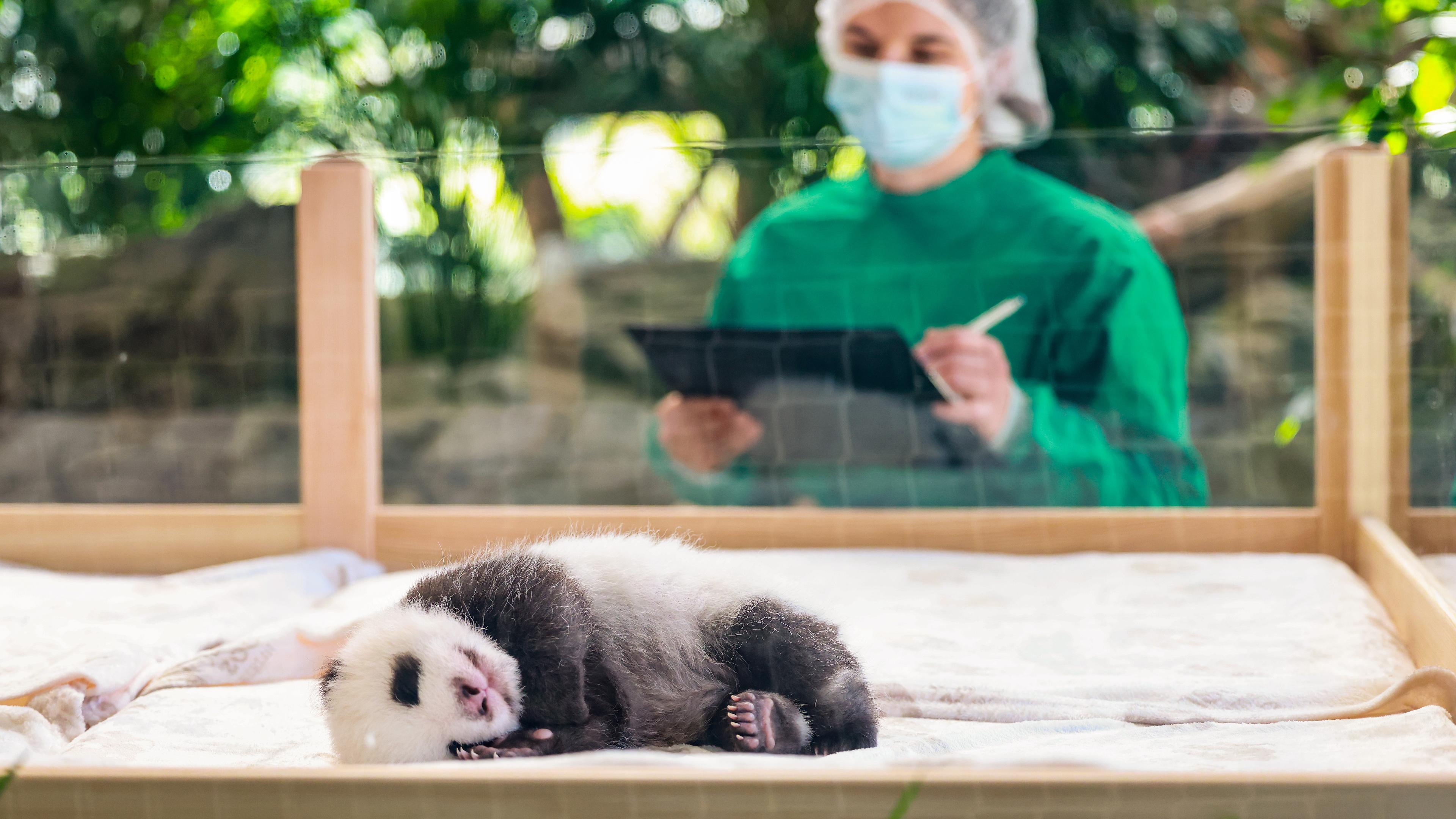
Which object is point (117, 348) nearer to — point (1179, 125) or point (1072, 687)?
point (1072, 687)

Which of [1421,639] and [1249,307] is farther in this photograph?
[1249,307]

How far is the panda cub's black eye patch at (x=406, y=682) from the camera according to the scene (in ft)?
2.70

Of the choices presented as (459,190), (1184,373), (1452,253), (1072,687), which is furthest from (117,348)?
(1452,253)

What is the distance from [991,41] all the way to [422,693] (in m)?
2.25

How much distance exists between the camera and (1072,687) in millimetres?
1066

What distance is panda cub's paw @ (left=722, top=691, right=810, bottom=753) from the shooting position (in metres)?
0.89

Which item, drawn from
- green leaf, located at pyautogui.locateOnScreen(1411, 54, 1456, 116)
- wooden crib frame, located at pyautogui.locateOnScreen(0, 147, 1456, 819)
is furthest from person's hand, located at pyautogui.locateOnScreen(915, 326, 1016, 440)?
green leaf, located at pyautogui.locateOnScreen(1411, 54, 1456, 116)

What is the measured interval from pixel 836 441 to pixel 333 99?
3.20 meters

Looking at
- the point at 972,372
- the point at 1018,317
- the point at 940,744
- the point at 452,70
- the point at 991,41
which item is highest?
the point at 452,70

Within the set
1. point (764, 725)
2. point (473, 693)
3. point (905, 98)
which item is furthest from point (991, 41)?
point (473, 693)

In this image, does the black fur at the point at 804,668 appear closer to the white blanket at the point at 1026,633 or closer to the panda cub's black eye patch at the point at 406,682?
the white blanket at the point at 1026,633

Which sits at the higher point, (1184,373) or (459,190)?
(459,190)

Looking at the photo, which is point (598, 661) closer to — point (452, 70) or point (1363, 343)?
point (1363, 343)

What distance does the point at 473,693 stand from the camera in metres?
0.83
